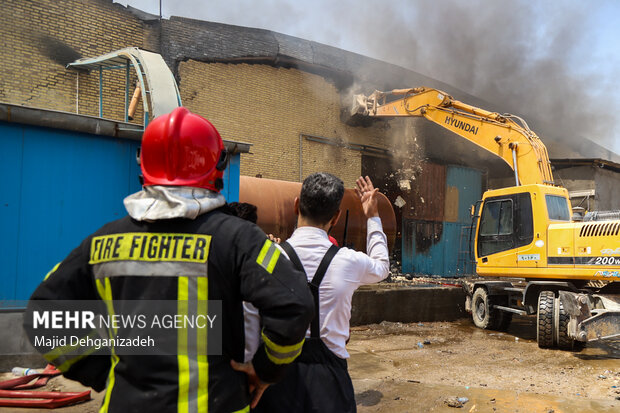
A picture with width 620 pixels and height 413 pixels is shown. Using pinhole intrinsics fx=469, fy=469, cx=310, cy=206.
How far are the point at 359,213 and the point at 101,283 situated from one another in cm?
686

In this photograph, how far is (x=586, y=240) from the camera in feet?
24.5

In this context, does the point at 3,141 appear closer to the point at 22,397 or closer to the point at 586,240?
the point at 22,397

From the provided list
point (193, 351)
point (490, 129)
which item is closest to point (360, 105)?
point (490, 129)

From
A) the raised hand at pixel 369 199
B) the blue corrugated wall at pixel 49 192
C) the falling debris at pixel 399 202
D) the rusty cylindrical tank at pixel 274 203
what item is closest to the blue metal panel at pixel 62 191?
the blue corrugated wall at pixel 49 192

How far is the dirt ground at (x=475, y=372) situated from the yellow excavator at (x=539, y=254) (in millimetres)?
500

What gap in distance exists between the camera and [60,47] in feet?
36.7

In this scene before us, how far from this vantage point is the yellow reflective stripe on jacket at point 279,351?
5.12 ft

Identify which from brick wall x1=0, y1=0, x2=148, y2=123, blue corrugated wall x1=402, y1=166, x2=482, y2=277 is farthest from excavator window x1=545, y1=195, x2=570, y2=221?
brick wall x1=0, y1=0, x2=148, y2=123

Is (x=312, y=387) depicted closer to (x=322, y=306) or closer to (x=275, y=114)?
(x=322, y=306)

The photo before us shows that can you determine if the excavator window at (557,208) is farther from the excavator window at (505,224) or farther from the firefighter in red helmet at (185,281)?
the firefighter in red helmet at (185,281)

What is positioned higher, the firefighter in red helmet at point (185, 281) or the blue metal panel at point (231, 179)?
the blue metal panel at point (231, 179)

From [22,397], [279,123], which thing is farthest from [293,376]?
[279,123]

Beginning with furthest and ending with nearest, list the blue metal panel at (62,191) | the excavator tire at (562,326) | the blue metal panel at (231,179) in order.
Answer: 1. the excavator tire at (562,326)
2. the blue metal panel at (231,179)
3. the blue metal panel at (62,191)

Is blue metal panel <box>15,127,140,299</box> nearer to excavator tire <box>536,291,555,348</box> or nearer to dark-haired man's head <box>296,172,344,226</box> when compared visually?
dark-haired man's head <box>296,172,344,226</box>
